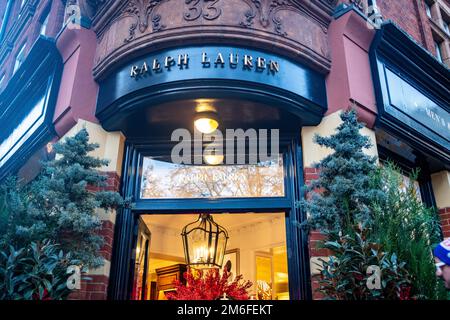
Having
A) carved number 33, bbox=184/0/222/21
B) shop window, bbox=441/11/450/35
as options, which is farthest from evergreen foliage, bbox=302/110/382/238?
shop window, bbox=441/11/450/35

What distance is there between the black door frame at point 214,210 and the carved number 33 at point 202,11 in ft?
5.28

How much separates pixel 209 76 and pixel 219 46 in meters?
0.42

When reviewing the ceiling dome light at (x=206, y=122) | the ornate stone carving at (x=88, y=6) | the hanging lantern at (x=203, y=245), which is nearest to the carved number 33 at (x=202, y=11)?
the ceiling dome light at (x=206, y=122)

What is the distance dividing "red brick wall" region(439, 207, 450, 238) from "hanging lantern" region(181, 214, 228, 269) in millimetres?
3061

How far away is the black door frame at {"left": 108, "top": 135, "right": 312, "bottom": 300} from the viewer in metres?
4.07

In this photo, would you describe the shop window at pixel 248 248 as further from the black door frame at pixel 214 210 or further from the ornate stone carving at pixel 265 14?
the ornate stone carving at pixel 265 14

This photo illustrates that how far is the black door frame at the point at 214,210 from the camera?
4.07 m

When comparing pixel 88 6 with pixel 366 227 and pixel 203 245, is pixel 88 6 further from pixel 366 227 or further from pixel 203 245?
pixel 366 227

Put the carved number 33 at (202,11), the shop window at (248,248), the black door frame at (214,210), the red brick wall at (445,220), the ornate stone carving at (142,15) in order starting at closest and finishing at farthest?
the black door frame at (214,210) → the carved number 33 at (202,11) → the ornate stone carving at (142,15) → the red brick wall at (445,220) → the shop window at (248,248)

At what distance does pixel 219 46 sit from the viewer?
13.9 ft

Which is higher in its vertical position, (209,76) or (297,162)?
(209,76)

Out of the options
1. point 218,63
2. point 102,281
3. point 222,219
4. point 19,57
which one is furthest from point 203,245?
point 19,57
